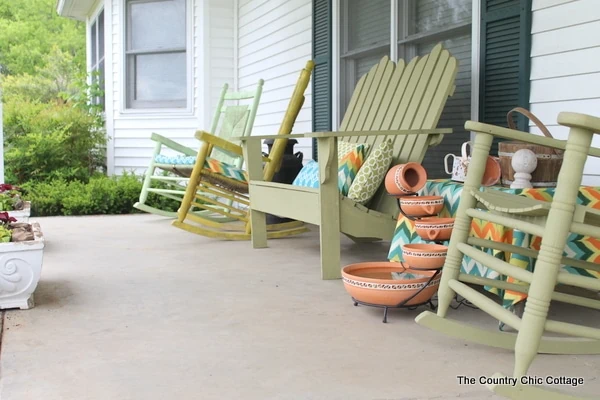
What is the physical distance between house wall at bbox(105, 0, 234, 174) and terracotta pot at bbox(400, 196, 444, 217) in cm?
454

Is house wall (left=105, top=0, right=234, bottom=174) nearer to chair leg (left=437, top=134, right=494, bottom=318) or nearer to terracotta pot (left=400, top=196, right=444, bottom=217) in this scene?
terracotta pot (left=400, top=196, right=444, bottom=217)

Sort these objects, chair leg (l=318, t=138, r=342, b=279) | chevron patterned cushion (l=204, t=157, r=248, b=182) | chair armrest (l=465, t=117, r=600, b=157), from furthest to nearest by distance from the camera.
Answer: chevron patterned cushion (l=204, t=157, r=248, b=182), chair leg (l=318, t=138, r=342, b=279), chair armrest (l=465, t=117, r=600, b=157)

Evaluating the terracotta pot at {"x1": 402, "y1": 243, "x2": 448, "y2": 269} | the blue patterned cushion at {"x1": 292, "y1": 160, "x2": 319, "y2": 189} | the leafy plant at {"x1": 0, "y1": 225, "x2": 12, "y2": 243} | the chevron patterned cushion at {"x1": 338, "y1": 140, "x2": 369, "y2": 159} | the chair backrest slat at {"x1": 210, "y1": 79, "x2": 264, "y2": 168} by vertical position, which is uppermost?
the chair backrest slat at {"x1": 210, "y1": 79, "x2": 264, "y2": 168}

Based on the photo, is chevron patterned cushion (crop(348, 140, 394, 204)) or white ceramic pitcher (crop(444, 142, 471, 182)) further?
chevron patterned cushion (crop(348, 140, 394, 204))

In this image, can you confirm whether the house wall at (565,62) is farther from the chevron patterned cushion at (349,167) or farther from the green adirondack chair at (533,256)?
the green adirondack chair at (533,256)

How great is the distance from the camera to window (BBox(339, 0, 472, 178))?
12.2ft

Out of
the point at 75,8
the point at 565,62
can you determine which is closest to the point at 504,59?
the point at 565,62

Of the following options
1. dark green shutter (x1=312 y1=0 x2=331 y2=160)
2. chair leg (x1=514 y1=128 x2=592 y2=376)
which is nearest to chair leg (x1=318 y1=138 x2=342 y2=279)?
chair leg (x1=514 y1=128 x2=592 y2=376)

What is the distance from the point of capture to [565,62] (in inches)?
119

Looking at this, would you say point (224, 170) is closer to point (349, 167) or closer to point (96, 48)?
point (349, 167)

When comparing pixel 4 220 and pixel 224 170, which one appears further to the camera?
pixel 224 170

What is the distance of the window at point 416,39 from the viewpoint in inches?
147

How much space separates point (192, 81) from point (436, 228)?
16.3ft

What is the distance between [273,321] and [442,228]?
27.3 inches
